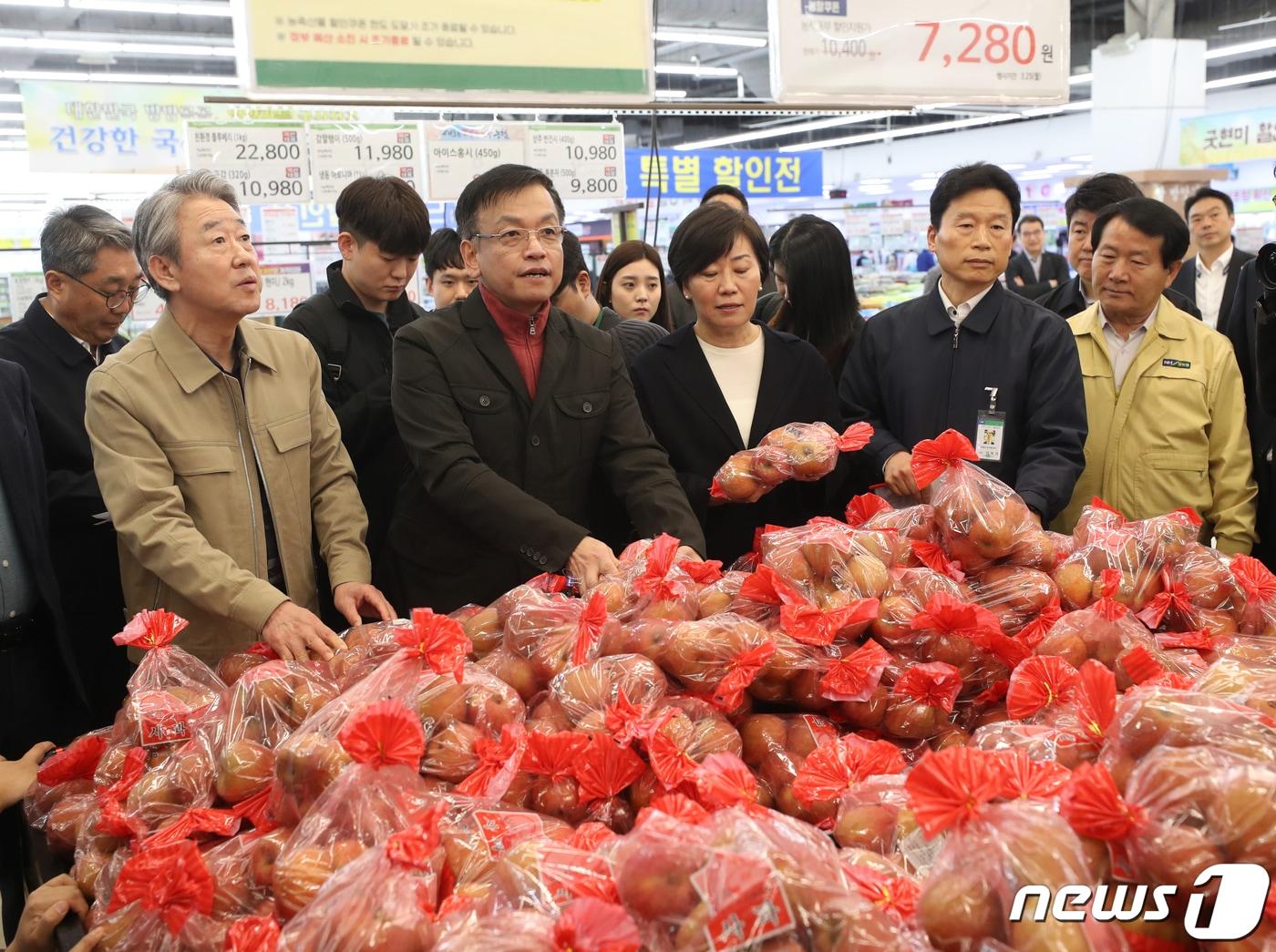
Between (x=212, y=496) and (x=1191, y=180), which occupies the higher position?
(x=1191, y=180)

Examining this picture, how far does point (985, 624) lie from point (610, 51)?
7.50 ft

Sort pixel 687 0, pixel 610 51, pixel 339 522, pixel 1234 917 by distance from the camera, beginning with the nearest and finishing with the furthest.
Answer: pixel 1234 917, pixel 339 522, pixel 610 51, pixel 687 0

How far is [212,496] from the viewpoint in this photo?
7.20 feet

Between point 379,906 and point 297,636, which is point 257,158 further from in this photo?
point 379,906

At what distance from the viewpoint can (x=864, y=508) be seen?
2.16 metres

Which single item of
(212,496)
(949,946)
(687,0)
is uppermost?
(687,0)

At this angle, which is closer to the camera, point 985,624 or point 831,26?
point 985,624

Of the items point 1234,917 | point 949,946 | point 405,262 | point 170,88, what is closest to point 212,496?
point 405,262

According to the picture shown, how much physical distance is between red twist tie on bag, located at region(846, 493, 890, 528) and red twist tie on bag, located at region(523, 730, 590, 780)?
0.96 meters

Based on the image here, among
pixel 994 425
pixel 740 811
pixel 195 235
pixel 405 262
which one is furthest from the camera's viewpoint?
pixel 405 262

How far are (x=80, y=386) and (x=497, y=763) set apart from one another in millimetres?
1992

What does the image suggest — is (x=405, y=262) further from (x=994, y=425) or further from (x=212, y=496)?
(x=994, y=425)

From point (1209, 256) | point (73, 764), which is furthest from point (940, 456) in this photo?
point (1209, 256)

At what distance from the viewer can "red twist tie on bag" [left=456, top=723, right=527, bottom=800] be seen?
51.9 inches
